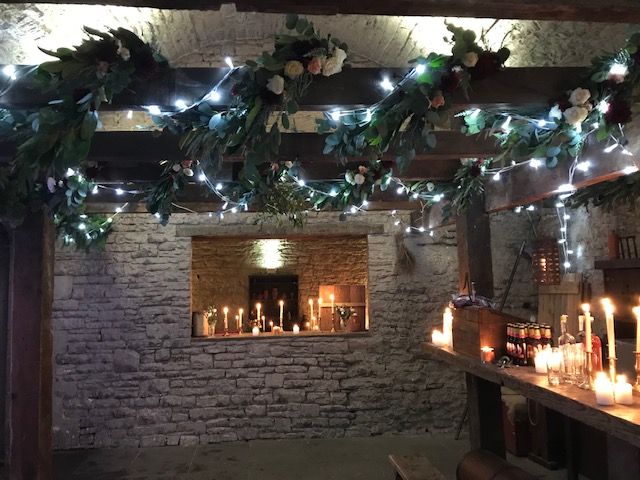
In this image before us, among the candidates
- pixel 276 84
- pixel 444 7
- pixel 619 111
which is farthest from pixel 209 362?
pixel 444 7

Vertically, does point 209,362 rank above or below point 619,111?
below

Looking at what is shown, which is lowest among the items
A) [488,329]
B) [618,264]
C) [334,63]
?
[488,329]

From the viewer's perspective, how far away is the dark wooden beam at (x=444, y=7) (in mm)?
1795

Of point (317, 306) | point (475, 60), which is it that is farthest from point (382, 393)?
point (475, 60)

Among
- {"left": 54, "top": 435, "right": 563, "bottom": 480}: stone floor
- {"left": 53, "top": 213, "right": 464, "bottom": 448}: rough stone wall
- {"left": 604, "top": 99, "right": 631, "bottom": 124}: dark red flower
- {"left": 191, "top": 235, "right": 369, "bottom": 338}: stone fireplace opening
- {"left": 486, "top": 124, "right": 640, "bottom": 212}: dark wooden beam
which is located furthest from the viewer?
{"left": 191, "top": 235, "right": 369, "bottom": 338}: stone fireplace opening

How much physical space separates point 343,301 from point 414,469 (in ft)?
11.6

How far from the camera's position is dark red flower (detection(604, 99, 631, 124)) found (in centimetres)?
244

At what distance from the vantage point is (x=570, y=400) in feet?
8.20

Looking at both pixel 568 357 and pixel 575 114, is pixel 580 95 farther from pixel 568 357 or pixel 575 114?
pixel 568 357

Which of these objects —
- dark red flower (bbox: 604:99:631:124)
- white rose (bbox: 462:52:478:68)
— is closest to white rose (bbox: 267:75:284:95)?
white rose (bbox: 462:52:478:68)

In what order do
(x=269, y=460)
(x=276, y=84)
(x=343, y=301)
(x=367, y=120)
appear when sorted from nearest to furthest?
(x=276, y=84) → (x=367, y=120) → (x=269, y=460) → (x=343, y=301)

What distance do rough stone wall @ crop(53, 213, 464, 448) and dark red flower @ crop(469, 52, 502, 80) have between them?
404cm

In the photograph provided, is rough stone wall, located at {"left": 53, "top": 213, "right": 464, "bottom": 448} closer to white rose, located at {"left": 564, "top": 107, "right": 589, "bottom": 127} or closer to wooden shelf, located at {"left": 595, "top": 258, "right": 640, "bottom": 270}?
wooden shelf, located at {"left": 595, "top": 258, "right": 640, "bottom": 270}

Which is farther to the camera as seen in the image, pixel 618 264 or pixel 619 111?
pixel 618 264
